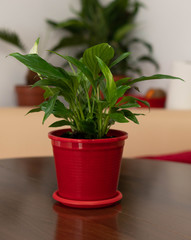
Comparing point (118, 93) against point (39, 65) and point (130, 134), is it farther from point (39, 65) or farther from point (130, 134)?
point (130, 134)

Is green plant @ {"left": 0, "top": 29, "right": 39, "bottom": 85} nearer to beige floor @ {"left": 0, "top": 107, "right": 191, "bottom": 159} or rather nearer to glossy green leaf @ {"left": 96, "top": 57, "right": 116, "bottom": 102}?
beige floor @ {"left": 0, "top": 107, "right": 191, "bottom": 159}

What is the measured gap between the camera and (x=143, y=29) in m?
3.72

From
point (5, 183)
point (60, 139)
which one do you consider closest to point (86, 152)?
point (60, 139)

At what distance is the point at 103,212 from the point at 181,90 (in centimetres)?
191

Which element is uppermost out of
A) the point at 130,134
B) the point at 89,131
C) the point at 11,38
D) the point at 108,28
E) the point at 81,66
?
the point at 108,28

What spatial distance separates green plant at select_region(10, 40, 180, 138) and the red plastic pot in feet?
0.13

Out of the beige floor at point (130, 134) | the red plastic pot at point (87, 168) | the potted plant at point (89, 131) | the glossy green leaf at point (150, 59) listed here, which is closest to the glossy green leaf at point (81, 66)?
the potted plant at point (89, 131)

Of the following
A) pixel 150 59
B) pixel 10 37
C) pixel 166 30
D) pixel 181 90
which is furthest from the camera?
pixel 150 59

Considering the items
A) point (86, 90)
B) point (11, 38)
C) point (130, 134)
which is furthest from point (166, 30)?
point (86, 90)

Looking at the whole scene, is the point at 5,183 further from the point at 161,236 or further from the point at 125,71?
the point at 125,71

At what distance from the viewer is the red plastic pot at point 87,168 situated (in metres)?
0.75

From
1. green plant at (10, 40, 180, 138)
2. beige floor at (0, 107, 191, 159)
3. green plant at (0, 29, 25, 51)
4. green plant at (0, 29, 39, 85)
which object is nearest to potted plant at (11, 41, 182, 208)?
green plant at (10, 40, 180, 138)

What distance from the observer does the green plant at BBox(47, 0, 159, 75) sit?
A: 3627 millimetres

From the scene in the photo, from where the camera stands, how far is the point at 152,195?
891 mm
